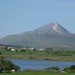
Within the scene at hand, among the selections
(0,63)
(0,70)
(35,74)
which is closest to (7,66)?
(0,63)

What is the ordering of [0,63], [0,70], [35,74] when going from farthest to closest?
[0,63]
[0,70]
[35,74]

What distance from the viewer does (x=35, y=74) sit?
18.4m

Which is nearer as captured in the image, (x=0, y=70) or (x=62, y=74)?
(x=62, y=74)

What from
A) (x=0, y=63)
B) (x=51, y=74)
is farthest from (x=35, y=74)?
(x=0, y=63)

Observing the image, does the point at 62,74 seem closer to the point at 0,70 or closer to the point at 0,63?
the point at 0,70

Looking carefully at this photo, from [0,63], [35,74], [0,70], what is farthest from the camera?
[0,63]

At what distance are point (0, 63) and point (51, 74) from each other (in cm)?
723

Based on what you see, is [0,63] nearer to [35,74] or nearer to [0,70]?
[0,70]

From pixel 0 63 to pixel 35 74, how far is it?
6.42 m

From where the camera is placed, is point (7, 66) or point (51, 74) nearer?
point (51, 74)

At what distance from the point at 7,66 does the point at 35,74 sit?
650cm

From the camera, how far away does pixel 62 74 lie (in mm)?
18578

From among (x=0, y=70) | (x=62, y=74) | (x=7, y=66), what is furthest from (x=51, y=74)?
(x=7, y=66)

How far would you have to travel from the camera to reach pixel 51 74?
1844 centimetres
